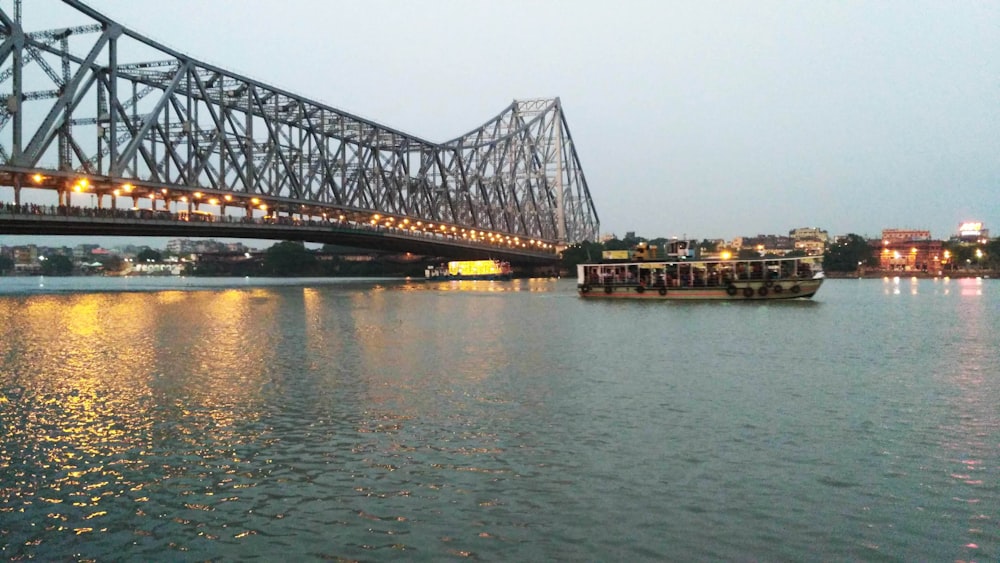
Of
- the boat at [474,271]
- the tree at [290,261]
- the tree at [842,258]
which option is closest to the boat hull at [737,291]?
the boat at [474,271]

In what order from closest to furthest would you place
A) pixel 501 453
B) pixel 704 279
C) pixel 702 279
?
1. pixel 501 453
2. pixel 704 279
3. pixel 702 279

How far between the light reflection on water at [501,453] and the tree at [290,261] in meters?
166

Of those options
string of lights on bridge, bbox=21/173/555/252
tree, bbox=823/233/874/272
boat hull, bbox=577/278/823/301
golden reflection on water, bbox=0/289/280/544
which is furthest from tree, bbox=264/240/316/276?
golden reflection on water, bbox=0/289/280/544

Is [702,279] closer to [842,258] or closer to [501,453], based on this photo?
[501,453]

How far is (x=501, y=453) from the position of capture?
13.9 m

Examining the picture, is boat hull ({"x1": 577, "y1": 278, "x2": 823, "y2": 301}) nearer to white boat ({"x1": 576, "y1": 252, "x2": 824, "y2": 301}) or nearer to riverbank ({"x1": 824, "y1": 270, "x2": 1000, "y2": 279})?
white boat ({"x1": 576, "y1": 252, "x2": 824, "y2": 301})

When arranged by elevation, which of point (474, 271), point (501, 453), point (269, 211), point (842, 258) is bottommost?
point (501, 453)

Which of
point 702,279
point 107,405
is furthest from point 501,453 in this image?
point 702,279

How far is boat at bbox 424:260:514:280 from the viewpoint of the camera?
152m

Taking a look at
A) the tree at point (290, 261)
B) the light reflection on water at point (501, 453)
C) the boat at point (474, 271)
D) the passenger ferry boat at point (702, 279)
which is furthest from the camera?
the tree at point (290, 261)

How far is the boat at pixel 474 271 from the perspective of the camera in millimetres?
151875

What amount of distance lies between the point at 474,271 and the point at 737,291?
326 ft

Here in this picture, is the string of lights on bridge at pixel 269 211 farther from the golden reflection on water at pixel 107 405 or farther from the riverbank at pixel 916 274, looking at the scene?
the riverbank at pixel 916 274

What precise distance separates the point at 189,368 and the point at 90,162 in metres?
56.5
